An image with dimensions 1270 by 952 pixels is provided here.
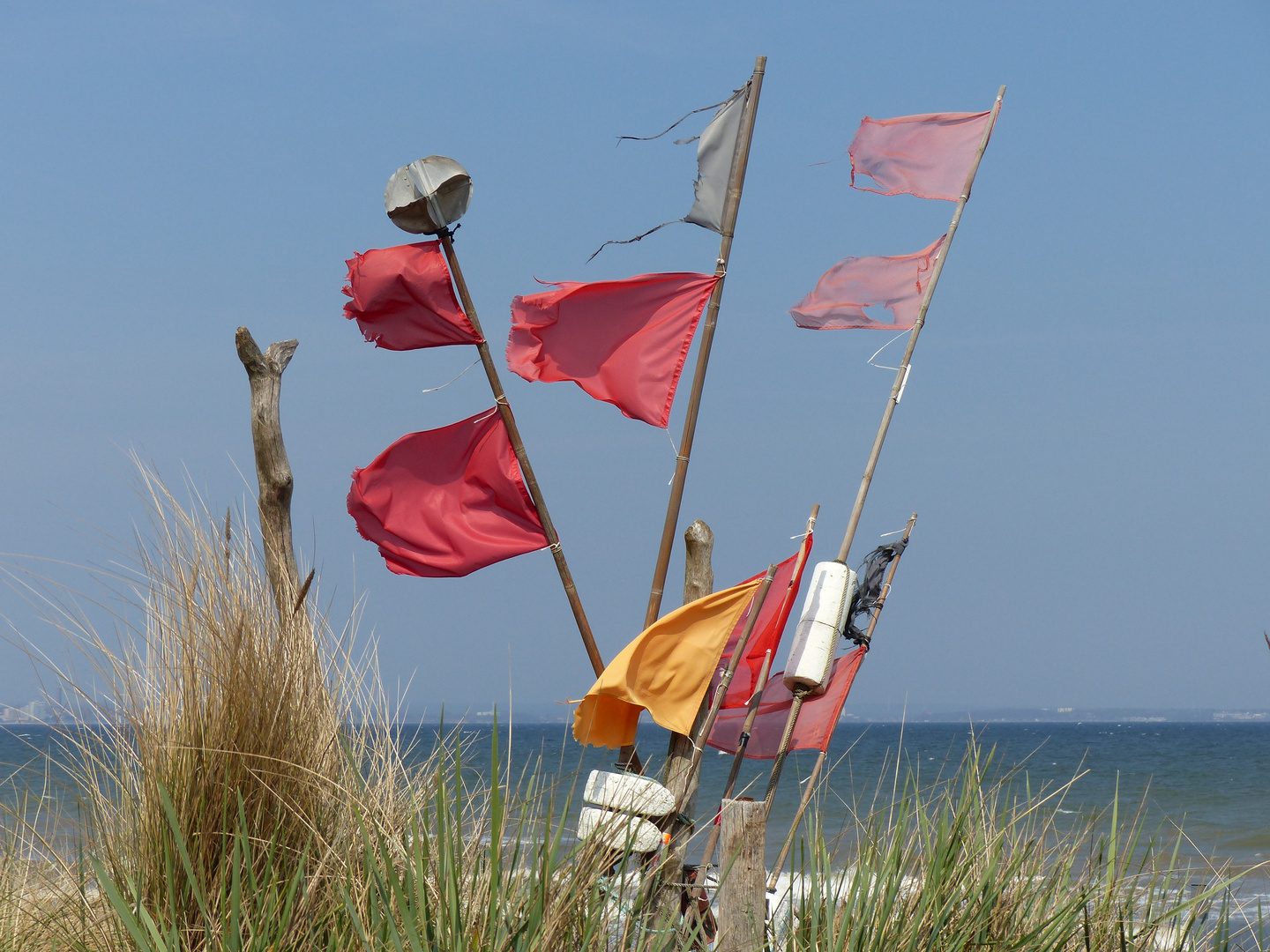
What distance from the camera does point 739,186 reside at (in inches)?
171

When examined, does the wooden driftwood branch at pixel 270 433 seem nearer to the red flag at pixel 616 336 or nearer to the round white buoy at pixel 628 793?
the red flag at pixel 616 336

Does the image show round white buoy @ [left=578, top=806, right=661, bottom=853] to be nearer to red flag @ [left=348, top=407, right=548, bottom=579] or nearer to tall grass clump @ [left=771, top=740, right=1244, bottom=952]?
tall grass clump @ [left=771, top=740, right=1244, bottom=952]

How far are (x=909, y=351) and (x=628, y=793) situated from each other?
2.04 metres

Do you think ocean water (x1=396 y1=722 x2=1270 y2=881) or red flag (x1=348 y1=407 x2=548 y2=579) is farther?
red flag (x1=348 y1=407 x2=548 y2=579)

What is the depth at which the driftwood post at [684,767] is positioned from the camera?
363 centimetres

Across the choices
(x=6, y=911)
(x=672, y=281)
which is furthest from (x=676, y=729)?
(x=6, y=911)

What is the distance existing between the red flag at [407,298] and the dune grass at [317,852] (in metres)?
1.04

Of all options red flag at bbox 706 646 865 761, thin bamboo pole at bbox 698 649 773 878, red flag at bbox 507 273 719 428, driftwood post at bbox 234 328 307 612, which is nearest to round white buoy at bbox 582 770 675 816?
thin bamboo pole at bbox 698 649 773 878

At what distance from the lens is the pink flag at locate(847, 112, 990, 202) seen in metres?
4.62

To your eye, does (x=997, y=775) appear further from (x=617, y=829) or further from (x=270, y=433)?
(x=270, y=433)

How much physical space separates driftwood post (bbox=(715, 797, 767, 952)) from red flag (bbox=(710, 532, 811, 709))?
841mm

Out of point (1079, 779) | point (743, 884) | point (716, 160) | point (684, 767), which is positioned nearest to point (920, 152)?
point (716, 160)

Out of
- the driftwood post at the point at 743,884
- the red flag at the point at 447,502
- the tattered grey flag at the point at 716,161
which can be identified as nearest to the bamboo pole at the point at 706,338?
the tattered grey flag at the point at 716,161

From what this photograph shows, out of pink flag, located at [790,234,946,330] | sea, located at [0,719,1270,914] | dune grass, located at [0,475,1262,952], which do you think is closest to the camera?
dune grass, located at [0,475,1262,952]
